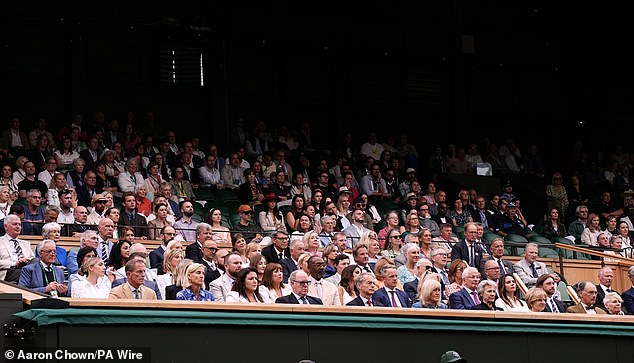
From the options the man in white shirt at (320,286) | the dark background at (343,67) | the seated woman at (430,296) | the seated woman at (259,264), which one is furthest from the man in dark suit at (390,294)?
the dark background at (343,67)

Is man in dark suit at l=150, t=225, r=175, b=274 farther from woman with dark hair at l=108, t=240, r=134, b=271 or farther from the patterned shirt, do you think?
the patterned shirt

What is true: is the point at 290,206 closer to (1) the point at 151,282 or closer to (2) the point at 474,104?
(1) the point at 151,282

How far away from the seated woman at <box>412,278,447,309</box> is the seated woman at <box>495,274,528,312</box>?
72 cm

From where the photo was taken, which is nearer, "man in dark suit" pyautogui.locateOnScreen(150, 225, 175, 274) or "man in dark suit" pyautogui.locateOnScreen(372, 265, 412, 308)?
"man in dark suit" pyautogui.locateOnScreen(372, 265, 412, 308)

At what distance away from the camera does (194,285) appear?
30.7 feet

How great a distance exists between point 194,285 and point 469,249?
3.97 meters

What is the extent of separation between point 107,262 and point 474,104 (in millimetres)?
12028

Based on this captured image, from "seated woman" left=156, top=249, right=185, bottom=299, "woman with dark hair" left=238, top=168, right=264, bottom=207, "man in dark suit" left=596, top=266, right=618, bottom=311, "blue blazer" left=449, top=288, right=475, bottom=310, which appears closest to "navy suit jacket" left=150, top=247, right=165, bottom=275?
"seated woman" left=156, top=249, right=185, bottom=299

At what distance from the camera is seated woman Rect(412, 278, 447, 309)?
1003cm

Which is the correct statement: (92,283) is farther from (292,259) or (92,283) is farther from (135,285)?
(292,259)

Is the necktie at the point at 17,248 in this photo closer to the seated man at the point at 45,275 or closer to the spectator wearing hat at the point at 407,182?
the seated man at the point at 45,275

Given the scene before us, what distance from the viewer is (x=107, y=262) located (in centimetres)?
1046

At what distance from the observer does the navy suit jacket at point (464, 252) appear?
12.4 metres

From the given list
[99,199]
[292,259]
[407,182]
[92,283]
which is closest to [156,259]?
[292,259]
